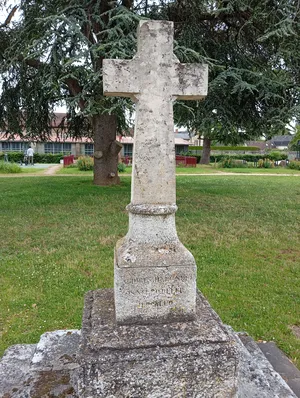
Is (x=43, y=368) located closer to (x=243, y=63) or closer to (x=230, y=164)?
(x=243, y=63)

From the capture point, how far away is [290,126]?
8.60m

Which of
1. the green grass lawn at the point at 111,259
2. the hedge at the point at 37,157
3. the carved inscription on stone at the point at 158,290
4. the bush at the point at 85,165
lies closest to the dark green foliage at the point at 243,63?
the green grass lawn at the point at 111,259

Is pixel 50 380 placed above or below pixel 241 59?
below

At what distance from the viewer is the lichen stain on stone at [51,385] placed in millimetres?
2229

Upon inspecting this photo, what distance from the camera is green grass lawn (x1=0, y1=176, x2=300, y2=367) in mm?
3728

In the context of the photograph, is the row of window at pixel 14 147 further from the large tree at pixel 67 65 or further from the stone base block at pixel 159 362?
the stone base block at pixel 159 362

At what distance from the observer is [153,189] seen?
2.32 m

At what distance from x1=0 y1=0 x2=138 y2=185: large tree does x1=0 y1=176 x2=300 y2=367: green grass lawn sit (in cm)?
273

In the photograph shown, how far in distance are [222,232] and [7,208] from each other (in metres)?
5.69

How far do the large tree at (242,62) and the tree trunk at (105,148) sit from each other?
8.29 feet

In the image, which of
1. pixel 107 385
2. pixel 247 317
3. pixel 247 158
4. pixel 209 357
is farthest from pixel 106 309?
pixel 247 158

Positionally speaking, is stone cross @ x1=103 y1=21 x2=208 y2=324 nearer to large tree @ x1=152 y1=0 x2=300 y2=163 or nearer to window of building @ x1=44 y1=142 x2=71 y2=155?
large tree @ x1=152 y1=0 x2=300 y2=163

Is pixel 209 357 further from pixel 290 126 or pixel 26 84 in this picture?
pixel 26 84

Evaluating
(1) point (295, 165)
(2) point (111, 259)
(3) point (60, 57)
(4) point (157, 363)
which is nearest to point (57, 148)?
(1) point (295, 165)
